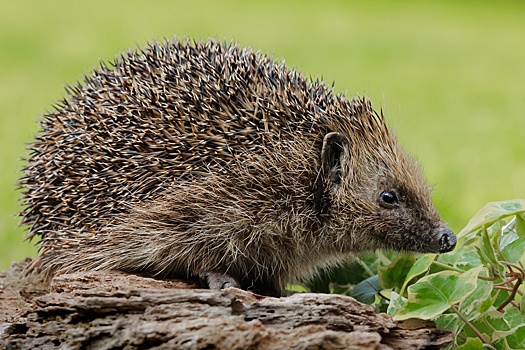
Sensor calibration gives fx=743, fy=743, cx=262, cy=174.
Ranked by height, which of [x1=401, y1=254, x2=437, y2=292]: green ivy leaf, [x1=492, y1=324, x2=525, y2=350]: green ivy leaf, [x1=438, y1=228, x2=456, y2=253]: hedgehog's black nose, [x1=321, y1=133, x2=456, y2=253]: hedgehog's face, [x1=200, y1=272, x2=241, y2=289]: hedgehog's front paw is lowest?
[x1=492, y1=324, x2=525, y2=350]: green ivy leaf

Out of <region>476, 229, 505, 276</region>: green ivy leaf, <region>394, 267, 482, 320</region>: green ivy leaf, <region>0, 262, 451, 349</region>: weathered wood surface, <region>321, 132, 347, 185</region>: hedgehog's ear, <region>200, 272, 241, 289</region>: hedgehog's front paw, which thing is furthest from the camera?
<region>321, 132, 347, 185</region>: hedgehog's ear

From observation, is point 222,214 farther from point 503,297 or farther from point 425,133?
point 425,133

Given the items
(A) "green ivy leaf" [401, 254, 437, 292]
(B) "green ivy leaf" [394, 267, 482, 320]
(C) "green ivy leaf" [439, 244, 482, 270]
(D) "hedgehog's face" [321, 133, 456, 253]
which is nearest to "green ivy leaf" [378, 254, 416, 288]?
(D) "hedgehog's face" [321, 133, 456, 253]

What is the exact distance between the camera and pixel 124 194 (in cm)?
395

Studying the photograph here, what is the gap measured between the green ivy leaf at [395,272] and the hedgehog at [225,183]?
4.8 inches

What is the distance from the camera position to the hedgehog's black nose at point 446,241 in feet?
12.9

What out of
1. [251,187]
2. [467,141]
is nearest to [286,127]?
[251,187]

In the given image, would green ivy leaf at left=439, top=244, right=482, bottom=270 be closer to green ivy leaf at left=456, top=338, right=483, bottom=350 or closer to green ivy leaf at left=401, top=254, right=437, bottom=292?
green ivy leaf at left=401, top=254, right=437, bottom=292

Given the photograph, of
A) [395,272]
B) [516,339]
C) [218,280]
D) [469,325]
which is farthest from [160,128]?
[516,339]

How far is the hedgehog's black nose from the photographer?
3924 millimetres

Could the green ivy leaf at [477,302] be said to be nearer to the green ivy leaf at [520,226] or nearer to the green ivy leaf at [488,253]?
the green ivy leaf at [488,253]

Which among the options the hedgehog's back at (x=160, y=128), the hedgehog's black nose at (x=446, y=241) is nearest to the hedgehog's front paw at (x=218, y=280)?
the hedgehog's back at (x=160, y=128)

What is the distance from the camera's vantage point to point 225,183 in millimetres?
3938

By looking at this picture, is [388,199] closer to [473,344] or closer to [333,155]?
[333,155]
